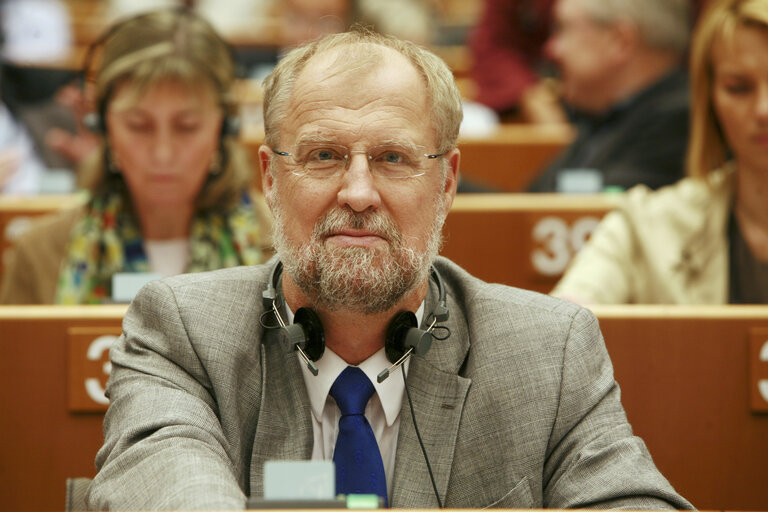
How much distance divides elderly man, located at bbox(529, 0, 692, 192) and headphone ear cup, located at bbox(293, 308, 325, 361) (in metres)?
2.44

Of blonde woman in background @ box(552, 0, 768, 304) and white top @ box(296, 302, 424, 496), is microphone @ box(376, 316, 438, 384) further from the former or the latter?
blonde woman in background @ box(552, 0, 768, 304)

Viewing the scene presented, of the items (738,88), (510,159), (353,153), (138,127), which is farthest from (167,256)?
(510,159)

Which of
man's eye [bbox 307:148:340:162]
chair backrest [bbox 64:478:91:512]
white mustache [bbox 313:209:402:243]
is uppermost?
man's eye [bbox 307:148:340:162]

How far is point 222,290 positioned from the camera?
5.98ft

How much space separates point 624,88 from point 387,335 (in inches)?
116

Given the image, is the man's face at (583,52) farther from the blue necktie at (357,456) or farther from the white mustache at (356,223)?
the blue necktie at (357,456)

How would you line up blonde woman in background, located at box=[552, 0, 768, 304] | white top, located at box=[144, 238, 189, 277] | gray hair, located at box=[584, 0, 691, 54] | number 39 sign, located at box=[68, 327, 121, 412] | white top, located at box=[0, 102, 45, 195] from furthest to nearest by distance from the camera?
white top, located at box=[0, 102, 45, 195]
gray hair, located at box=[584, 0, 691, 54]
white top, located at box=[144, 238, 189, 277]
blonde woman in background, located at box=[552, 0, 768, 304]
number 39 sign, located at box=[68, 327, 121, 412]

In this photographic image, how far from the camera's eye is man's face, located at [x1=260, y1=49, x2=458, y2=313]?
1708 mm

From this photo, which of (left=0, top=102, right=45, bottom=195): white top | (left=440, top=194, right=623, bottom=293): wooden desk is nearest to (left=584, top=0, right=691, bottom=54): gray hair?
(left=440, top=194, right=623, bottom=293): wooden desk

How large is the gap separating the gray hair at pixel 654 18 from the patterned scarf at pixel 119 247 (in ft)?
6.59

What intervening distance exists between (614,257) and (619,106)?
1.59m

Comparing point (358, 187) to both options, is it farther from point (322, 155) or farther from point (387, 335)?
point (387, 335)

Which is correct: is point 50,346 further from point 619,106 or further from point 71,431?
point 619,106

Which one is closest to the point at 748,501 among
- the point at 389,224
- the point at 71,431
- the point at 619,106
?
the point at 389,224
